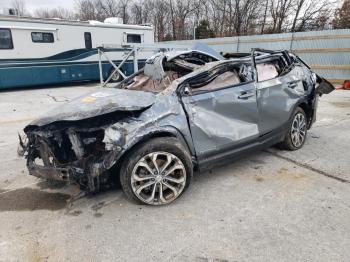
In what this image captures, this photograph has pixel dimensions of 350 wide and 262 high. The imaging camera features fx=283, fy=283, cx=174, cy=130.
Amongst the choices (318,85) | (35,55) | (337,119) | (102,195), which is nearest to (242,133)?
(102,195)

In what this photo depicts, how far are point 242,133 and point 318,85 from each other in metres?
2.35

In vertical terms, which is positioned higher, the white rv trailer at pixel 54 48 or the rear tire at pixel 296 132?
the white rv trailer at pixel 54 48

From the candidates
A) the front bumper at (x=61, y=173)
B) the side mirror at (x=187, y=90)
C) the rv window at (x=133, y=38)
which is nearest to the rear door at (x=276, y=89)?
the side mirror at (x=187, y=90)

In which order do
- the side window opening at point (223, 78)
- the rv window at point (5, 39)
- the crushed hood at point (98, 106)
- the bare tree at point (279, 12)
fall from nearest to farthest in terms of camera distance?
1. the crushed hood at point (98, 106)
2. the side window opening at point (223, 78)
3. the rv window at point (5, 39)
4. the bare tree at point (279, 12)

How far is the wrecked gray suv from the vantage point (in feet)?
9.41

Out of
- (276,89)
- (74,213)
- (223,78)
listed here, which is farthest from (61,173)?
(276,89)

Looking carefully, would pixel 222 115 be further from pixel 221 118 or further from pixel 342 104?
pixel 342 104

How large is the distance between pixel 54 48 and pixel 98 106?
1126 centimetres

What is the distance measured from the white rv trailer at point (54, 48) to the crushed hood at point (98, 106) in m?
8.90

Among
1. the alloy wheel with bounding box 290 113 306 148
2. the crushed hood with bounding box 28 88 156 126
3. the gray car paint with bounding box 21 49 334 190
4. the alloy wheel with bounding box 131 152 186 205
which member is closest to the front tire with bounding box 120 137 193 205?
the alloy wheel with bounding box 131 152 186 205

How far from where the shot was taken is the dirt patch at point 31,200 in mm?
3098

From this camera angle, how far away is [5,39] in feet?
→ 37.5

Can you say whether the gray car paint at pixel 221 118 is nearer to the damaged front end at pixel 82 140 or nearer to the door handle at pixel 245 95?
the door handle at pixel 245 95

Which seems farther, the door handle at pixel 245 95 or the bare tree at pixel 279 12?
the bare tree at pixel 279 12
